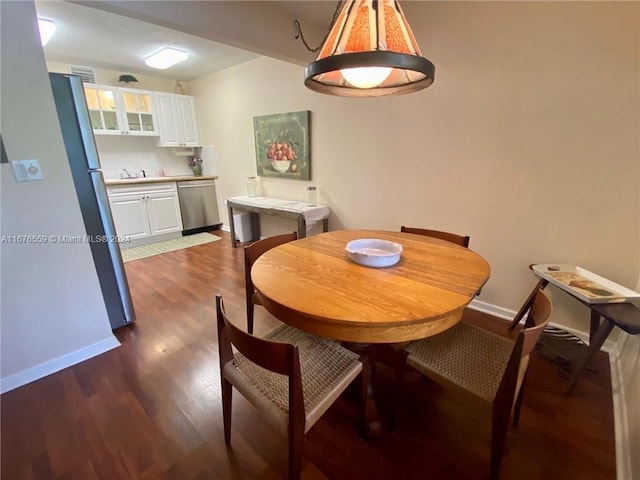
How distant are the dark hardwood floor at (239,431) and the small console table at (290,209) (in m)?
1.65

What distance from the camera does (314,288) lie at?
1.20 m

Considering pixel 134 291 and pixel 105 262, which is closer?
pixel 105 262

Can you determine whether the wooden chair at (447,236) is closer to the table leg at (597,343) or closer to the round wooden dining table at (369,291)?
the round wooden dining table at (369,291)

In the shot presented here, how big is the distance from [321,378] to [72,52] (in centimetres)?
459

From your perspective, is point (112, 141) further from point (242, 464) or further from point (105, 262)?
point (242, 464)

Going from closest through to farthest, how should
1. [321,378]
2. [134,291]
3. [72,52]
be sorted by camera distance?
[321,378]
[134,291]
[72,52]

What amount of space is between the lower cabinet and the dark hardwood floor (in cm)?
254

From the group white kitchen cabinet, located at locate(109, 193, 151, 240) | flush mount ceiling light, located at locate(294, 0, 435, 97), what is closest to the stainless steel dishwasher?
white kitchen cabinet, located at locate(109, 193, 151, 240)

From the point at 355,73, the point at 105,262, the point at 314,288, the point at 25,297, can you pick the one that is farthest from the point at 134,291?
the point at 355,73

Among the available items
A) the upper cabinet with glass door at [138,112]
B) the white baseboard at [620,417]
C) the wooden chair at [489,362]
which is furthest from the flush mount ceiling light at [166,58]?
the white baseboard at [620,417]

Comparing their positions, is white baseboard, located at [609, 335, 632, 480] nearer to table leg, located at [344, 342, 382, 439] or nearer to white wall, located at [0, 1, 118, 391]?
table leg, located at [344, 342, 382, 439]

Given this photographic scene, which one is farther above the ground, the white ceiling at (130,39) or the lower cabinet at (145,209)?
the white ceiling at (130,39)

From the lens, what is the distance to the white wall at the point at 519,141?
1.72m

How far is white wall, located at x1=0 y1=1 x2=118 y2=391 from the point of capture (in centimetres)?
149
